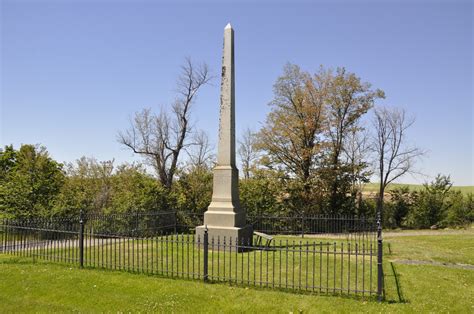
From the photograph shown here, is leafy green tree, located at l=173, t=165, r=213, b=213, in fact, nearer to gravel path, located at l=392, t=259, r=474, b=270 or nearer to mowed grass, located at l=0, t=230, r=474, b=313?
mowed grass, located at l=0, t=230, r=474, b=313

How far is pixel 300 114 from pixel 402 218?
10339 mm

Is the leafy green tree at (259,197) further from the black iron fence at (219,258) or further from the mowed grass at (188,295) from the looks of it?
the mowed grass at (188,295)

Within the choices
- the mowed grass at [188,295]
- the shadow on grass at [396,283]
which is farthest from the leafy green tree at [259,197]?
the mowed grass at [188,295]

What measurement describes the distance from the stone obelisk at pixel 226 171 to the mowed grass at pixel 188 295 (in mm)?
3732

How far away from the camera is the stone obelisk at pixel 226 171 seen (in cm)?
1144

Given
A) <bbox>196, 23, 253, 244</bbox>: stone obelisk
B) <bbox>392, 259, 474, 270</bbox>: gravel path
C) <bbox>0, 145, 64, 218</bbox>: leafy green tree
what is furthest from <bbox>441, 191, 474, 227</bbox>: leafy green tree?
<bbox>0, 145, 64, 218</bbox>: leafy green tree

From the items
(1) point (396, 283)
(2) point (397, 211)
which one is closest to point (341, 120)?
(2) point (397, 211)

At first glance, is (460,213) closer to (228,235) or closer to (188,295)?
(228,235)

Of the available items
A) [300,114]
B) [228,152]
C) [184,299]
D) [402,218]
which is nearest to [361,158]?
[402,218]

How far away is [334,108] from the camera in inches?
917

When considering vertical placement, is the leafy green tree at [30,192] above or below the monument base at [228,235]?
above

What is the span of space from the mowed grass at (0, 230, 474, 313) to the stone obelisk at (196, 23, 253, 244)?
373 cm

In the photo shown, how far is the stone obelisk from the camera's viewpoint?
11.4m

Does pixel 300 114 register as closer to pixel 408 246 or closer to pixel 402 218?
pixel 402 218
